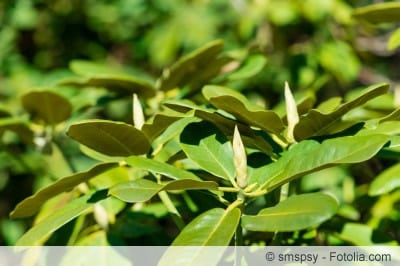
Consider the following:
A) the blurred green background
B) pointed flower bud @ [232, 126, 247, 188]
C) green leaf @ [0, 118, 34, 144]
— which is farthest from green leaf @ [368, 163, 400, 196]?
the blurred green background

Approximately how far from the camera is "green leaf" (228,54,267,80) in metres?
1.20

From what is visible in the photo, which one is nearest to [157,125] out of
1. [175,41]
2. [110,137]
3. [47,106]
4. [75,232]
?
[110,137]

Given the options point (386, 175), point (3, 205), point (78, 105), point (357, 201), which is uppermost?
point (78, 105)

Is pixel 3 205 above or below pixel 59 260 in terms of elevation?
below

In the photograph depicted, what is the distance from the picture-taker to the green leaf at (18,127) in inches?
44.7

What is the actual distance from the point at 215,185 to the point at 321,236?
0.35 meters

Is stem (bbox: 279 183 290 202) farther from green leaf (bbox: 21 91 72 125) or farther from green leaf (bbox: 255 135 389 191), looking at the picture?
green leaf (bbox: 21 91 72 125)

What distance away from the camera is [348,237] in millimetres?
1050

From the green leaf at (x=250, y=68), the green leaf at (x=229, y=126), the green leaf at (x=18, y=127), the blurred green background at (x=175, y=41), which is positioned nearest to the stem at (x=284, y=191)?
the green leaf at (x=229, y=126)

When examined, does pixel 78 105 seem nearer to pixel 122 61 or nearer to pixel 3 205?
pixel 3 205

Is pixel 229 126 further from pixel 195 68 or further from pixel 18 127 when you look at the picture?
pixel 18 127

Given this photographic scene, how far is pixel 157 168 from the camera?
0.81m

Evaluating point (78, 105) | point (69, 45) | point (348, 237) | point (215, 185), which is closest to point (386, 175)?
point (348, 237)

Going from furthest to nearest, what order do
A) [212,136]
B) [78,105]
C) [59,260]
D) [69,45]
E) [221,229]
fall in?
[69,45], [78,105], [59,260], [212,136], [221,229]
